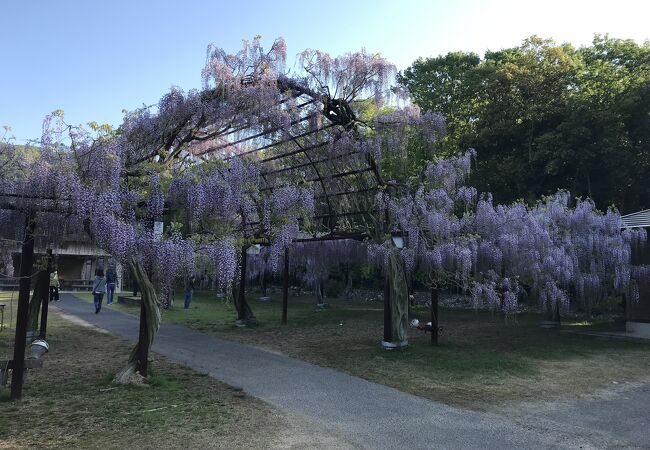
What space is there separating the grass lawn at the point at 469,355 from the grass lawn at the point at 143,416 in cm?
263

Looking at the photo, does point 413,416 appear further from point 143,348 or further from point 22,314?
point 22,314

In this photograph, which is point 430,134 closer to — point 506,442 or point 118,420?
point 506,442

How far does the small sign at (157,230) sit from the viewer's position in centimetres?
723

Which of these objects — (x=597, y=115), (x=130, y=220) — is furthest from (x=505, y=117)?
(x=130, y=220)

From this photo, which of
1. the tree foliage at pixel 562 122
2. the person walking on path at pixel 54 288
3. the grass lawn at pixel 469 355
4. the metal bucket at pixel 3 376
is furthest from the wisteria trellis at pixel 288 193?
the person walking on path at pixel 54 288

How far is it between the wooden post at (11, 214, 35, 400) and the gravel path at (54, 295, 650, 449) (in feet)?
9.33

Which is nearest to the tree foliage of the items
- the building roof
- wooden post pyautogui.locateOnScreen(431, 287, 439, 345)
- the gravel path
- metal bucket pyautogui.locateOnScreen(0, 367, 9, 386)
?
the building roof

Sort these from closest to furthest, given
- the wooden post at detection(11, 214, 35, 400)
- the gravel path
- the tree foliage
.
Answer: the gravel path → the wooden post at detection(11, 214, 35, 400) → the tree foliage

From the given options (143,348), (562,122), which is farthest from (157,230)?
(562,122)

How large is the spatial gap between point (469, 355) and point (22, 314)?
845 cm

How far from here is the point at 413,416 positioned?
610 cm

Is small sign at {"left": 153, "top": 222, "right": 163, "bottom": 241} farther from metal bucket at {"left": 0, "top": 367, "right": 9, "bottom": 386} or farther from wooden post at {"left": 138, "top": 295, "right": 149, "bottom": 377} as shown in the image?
metal bucket at {"left": 0, "top": 367, "right": 9, "bottom": 386}

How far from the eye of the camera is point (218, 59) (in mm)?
9312

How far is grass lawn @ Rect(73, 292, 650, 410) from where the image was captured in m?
7.81
